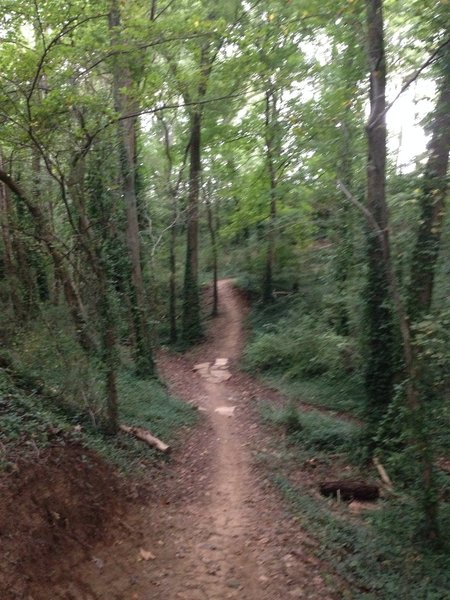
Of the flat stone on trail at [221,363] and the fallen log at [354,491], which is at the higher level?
the flat stone on trail at [221,363]

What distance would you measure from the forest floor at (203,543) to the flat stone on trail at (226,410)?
1.96 meters

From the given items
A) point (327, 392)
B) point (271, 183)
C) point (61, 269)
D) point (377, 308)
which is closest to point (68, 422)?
point (61, 269)

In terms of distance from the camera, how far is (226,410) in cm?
1278

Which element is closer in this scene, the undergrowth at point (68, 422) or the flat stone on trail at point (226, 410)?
the undergrowth at point (68, 422)

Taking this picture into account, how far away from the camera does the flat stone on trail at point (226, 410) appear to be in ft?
40.9

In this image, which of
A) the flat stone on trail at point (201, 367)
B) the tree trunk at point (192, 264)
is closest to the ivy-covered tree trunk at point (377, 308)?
the flat stone on trail at point (201, 367)

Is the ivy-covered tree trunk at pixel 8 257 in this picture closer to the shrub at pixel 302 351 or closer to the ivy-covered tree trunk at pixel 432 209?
the shrub at pixel 302 351

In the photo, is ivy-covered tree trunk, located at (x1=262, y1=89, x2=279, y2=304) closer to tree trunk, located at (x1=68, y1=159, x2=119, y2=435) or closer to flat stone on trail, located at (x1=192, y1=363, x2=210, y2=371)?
flat stone on trail, located at (x1=192, y1=363, x2=210, y2=371)

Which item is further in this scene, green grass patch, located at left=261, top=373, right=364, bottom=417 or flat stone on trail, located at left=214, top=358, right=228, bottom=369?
flat stone on trail, located at left=214, top=358, right=228, bottom=369

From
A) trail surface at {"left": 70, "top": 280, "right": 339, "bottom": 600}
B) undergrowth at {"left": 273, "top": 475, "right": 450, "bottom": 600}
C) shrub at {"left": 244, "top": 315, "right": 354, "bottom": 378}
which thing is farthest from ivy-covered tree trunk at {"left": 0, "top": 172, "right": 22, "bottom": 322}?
undergrowth at {"left": 273, "top": 475, "right": 450, "bottom": 600}

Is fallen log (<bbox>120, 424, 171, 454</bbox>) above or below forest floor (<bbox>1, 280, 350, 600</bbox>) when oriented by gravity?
above

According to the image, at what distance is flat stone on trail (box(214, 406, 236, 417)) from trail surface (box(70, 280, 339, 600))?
206cm

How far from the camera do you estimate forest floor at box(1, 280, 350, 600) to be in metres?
5.66

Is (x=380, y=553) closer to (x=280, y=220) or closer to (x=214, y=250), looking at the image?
(x=280, y=220)
